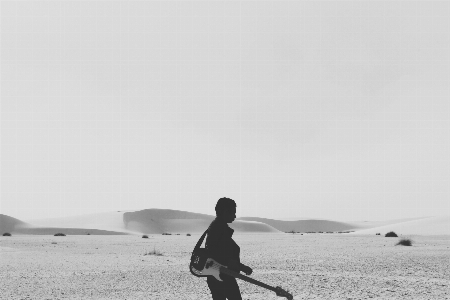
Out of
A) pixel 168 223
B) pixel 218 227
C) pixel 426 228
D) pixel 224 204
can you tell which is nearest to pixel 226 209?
pixel 224 204

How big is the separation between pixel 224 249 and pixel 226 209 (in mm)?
462

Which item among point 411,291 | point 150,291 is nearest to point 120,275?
point 150,291

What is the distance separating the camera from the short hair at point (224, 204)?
19.5ft

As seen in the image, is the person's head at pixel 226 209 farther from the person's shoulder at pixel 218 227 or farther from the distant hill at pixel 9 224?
the distant hill at pixel 9 224

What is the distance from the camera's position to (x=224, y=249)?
5867 millimetres

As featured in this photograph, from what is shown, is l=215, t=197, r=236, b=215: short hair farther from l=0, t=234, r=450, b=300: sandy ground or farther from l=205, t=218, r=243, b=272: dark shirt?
l=0, t=234, r=450, b=300: sandy ground

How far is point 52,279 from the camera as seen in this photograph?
16172mm

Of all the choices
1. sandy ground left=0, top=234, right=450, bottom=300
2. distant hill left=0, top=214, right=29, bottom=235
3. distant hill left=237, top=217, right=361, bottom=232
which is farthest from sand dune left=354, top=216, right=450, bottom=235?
distant hill left=237, top=217, right=361, bottom=232

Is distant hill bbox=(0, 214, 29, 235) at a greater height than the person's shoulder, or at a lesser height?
greater

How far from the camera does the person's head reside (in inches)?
234

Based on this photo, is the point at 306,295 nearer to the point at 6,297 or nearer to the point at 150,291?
the point at 150,291

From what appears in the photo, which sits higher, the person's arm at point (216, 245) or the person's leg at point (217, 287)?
the person's arm at point (216, 245)

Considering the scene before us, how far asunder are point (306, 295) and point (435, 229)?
7248 cm

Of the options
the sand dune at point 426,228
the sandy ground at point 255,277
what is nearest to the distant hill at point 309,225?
the sand dune at point 426,228
